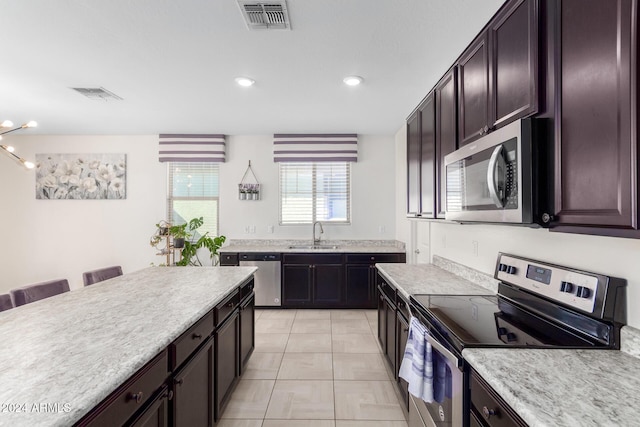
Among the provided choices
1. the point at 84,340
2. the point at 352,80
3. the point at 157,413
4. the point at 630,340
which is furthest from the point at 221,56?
the point at 630,340

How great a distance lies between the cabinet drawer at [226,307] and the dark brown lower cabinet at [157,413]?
0.60 metres

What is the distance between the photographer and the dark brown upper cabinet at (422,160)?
2283 mm

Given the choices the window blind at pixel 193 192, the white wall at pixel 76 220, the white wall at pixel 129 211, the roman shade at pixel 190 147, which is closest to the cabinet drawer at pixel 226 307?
the white wall at pixel 129 211

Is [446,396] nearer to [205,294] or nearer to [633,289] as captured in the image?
[633,289]

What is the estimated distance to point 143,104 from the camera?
3.38 m

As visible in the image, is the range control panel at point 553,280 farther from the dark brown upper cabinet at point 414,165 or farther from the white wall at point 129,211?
the white wall at point 129,211

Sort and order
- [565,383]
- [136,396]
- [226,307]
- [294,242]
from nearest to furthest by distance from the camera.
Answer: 1. [565,383]
2. [136,396]
3. [226,307]
4. [294,242]

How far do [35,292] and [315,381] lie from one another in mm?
2118

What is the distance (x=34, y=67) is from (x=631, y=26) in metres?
3.70

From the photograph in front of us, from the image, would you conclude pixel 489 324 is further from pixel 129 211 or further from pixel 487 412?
pixel 129 211

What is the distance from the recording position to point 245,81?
2.77 metres

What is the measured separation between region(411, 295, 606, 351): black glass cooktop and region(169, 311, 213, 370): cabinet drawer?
115 cm

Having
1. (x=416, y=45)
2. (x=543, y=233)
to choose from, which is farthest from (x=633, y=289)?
(x=416, y=45)

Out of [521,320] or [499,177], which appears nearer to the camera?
[499,177]
